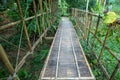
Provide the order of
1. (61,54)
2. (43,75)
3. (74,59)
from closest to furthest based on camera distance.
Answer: (43,75)
(74,59)
(61,54)

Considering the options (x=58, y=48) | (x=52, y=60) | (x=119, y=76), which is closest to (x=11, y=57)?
(x=58, y=48)

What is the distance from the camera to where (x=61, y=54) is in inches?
167

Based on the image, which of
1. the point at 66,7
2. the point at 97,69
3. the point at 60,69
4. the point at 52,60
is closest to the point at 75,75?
the point at 60,69

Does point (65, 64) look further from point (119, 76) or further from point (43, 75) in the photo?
point (119, 76)

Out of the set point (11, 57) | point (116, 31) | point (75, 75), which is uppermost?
point (116, 31)

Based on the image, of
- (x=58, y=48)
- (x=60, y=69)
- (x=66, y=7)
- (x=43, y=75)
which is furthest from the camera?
(x=66, y=7)

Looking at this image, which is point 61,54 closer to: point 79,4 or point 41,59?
point 41,59

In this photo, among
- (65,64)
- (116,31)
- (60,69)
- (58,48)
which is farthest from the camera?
(58,48)

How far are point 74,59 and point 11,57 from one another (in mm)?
3319

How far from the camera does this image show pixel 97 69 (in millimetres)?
4027

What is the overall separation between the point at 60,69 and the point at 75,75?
1.43 feet

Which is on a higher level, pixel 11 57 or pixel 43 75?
pixel 43 75

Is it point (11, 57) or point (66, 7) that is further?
point (66, 7)

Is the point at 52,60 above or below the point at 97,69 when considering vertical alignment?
above
